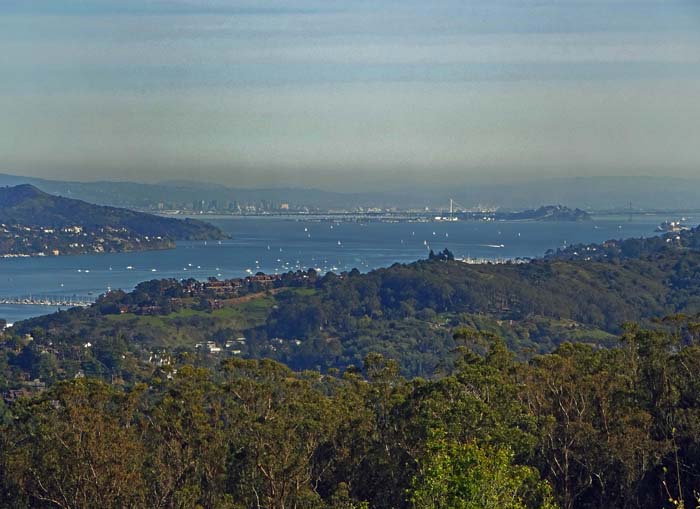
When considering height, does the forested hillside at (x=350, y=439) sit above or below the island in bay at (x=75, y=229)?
above

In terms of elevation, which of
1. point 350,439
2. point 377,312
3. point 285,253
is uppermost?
point 350,439

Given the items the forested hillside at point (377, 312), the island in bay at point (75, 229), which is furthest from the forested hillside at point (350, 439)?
the island in bay at point (75, 229)

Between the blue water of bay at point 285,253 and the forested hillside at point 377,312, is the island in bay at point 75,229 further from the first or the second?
the forested hillside at point 377,312

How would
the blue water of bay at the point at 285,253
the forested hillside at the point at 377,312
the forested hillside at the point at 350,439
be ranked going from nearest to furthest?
the forested hillside at the point at 350,439 → the forested hillside at the point at 377,312 → the blue water of bay at the point at 285,253

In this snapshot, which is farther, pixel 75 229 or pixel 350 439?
pixel 75 229

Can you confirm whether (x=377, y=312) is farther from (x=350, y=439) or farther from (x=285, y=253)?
(x=285, y=253)

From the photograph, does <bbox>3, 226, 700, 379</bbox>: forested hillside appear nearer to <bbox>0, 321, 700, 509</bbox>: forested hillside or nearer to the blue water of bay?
the blue water of bay

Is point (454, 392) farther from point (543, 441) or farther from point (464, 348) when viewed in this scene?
point (464, 348)

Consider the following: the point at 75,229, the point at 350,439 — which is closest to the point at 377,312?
the point at 350,439
